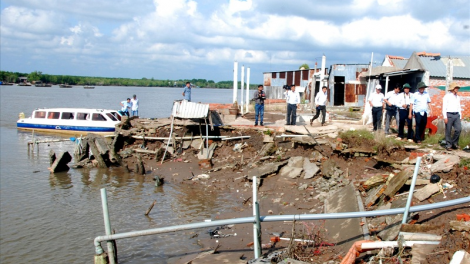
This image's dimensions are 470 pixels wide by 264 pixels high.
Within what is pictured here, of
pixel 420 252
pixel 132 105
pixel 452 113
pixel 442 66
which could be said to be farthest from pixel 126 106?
pixel 420 252

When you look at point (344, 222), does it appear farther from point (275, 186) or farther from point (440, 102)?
point (440, 102)

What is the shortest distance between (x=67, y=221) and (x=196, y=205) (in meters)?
3.55

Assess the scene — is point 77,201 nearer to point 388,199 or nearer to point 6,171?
point 6,171

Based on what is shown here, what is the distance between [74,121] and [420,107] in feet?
77.2

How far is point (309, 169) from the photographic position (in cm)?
1225

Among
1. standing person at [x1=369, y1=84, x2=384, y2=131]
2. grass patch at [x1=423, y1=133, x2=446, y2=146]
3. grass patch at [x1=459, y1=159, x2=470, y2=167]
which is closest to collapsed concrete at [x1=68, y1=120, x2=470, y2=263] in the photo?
grass patch at [x1=459, y1=159, x2=470, y2=167]

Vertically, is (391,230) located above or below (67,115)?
below

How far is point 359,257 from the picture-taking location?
583 centimetres

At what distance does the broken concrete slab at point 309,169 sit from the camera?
11992 mm

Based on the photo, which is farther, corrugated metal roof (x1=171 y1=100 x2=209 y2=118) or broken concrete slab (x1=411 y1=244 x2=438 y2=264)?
corrugated metal roof (x1=171 y1=100 x2=209 y2=118)

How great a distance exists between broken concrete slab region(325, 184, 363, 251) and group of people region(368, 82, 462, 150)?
3324mm

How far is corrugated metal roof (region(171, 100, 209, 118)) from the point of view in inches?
653

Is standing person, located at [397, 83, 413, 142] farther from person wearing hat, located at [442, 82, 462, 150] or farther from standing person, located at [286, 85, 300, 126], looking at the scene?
standing person, located at [286, 85, 300, 126]

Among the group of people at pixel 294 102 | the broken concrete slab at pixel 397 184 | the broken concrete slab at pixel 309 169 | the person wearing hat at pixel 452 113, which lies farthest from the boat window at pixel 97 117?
the broken concrete slab at pixel 397 184
